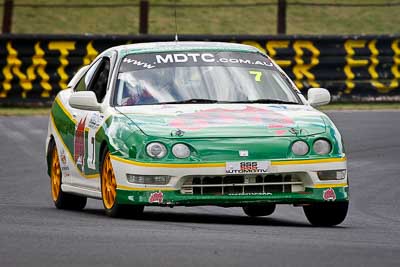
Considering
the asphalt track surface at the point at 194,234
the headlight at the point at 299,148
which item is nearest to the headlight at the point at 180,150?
the asphalt track surface at the point at 194,234

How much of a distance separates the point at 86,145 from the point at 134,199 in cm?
125

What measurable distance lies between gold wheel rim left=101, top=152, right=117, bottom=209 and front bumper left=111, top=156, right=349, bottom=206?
175 millimetres

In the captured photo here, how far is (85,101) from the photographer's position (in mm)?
10625

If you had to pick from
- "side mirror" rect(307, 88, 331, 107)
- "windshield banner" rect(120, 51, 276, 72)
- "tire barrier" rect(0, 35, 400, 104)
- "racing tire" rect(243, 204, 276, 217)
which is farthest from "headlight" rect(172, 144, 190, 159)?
"tire barrier" rect(0, 35, 400, 104)

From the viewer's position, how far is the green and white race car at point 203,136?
9.67 metres

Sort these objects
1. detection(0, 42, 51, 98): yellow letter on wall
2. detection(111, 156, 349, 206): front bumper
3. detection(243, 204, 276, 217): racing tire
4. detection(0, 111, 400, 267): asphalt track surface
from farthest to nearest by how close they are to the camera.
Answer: detection(0, 42, 51, 98): yellow letter on wall → detection(243, 204, 276, 217): racing tire → detection(111, 156, 349, 206): front bumper → detection(0, 111, 400, 267): asphalt track surface

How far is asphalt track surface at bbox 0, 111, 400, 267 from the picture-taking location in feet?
24.2

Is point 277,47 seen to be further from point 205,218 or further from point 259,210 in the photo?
point 205,218

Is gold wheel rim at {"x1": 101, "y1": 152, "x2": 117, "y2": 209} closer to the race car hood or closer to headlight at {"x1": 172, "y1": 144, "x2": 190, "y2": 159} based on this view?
the race car hood

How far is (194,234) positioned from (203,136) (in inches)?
49.4

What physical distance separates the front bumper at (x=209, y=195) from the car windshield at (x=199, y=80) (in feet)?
2.91

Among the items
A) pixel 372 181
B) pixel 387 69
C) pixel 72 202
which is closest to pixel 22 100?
pixel 387 69

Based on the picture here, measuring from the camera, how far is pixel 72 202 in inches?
469

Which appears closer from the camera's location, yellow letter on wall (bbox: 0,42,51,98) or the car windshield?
the car windshield
